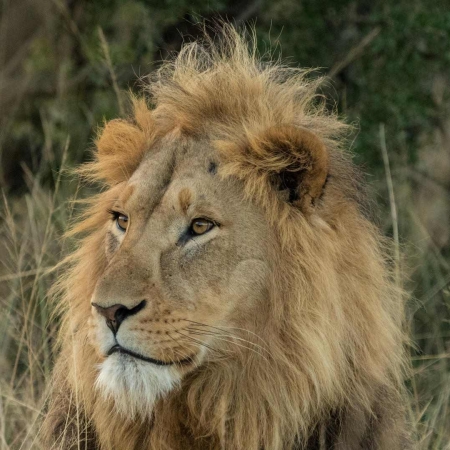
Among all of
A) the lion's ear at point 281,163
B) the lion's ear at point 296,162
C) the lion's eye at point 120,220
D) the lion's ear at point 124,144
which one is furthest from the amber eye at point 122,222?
the lion's ear at point 296,162

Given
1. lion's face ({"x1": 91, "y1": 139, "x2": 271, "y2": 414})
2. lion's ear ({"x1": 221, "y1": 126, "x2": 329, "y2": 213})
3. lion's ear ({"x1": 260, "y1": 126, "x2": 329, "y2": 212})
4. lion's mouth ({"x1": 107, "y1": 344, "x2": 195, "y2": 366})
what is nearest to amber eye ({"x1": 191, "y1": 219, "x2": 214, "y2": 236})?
lion's face ({"x1": 91, "y1": 139, "x2": 271, "y2": 414})

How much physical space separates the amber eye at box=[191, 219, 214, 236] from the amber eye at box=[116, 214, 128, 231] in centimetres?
35

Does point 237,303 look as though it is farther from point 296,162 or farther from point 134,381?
point 296,162

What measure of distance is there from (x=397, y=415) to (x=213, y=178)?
1.22 meters

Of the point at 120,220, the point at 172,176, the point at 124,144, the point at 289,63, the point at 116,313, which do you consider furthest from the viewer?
the point at 289,63

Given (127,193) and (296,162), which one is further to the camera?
(127,193)

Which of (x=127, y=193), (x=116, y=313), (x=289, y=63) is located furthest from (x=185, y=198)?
(x=289, y=63)

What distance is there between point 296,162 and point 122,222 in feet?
2.43

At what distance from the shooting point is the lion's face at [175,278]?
3.23 m

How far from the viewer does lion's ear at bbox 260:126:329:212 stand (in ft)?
11.3

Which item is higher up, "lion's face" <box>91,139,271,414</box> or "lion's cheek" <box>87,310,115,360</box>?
"lion's face" <box>91,139,271,414</box>

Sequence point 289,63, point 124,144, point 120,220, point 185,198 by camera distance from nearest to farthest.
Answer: point 185,198 → point 120,220 → point 124,144 → point 289,63

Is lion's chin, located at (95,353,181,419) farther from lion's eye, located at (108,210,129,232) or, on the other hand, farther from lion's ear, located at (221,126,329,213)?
lion's ear, located at (221,126,329,213)

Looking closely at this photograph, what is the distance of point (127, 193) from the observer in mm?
3658
